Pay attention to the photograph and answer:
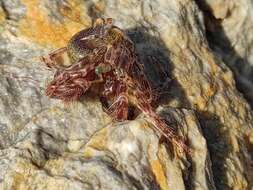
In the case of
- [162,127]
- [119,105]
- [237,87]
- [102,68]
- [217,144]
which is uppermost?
[162,127]

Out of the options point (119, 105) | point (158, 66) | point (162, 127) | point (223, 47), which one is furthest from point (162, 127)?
point (223, 47)

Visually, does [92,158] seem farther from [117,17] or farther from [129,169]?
[117,17]

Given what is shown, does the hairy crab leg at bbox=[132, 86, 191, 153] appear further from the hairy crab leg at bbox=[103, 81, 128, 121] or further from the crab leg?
the hairy crab leg at bbox=[103, 81, 128, 121]

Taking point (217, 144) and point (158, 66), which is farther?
point (158, 66)

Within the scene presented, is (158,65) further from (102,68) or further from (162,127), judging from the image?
(162,127)

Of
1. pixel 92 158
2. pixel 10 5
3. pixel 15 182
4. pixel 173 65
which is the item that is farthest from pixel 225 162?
pixel 10 5

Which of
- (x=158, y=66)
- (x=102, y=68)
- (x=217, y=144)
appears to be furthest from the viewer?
(x=158, y=66)

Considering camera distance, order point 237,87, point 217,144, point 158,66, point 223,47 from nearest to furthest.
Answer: point 217,144 → point 158,66 → point 237,87 → point 223,47
